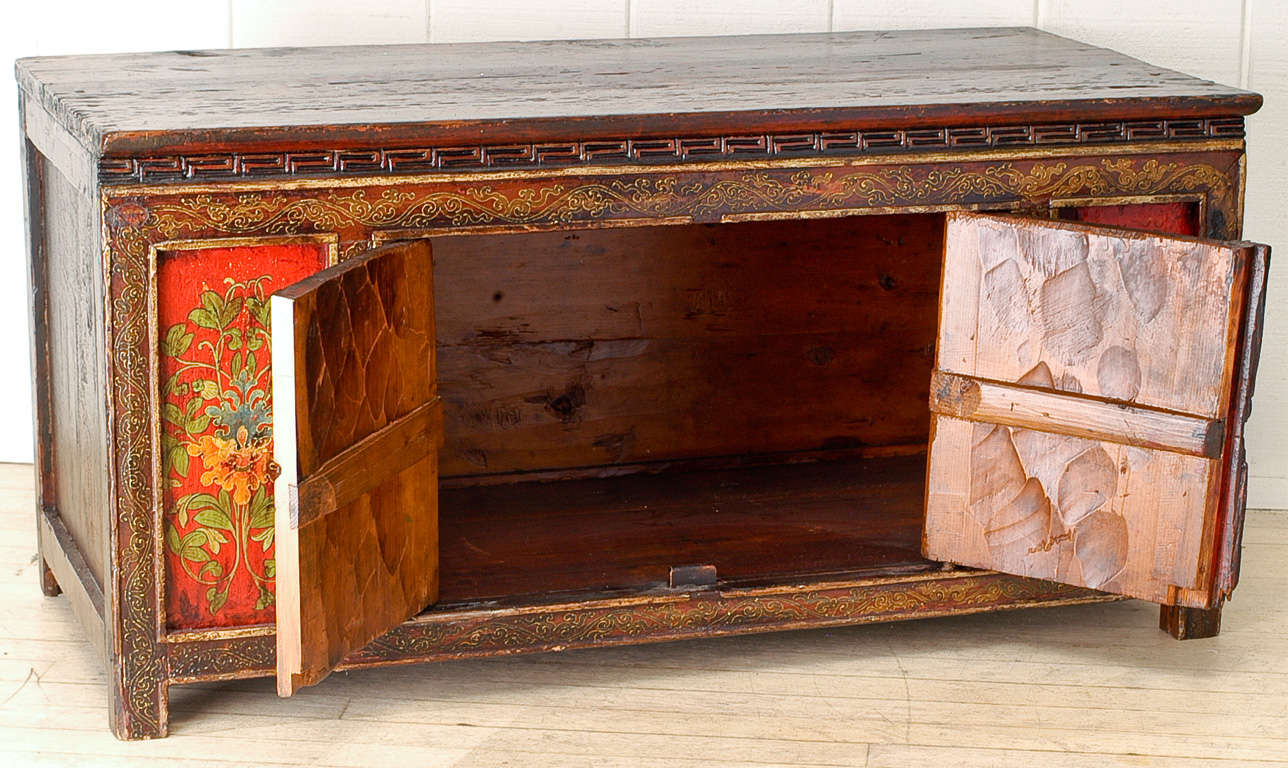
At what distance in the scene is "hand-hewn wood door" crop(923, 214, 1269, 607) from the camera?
6.91ft

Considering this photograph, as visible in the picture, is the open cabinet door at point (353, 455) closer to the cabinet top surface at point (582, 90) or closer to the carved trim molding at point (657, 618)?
the carved trim molding at point (657, 618)

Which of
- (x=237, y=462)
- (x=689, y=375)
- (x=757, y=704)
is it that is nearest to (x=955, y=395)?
(x=757, y=704)

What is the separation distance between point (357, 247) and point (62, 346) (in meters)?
0.56

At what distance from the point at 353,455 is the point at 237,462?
210 mm

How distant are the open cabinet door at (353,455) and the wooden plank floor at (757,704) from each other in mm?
185

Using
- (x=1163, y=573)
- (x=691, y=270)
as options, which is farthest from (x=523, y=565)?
(x=1163, y=573)

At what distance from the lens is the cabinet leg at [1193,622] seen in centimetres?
243

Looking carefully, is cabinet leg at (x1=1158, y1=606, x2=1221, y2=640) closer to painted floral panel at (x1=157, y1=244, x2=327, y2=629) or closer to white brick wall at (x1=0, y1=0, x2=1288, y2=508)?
white brick wall at (x1=0, y1=0, x2=1288, y2=508)

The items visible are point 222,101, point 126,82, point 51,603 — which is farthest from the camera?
point 51,603

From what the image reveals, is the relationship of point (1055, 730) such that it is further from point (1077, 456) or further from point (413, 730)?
point (413, 730)

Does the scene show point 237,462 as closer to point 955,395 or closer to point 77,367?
point 77,367

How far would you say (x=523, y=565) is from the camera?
2.38m

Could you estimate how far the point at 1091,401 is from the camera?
217 centimetres

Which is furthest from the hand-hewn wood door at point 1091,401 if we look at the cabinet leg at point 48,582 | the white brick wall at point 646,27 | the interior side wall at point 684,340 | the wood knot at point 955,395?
the cabinet leg at point 48,582
